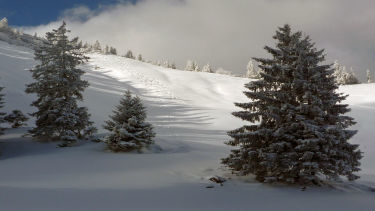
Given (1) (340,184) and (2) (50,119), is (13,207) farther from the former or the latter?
(2) (50,119)

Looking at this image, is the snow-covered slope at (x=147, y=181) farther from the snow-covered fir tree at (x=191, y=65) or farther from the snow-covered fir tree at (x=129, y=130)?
the snow-covered fir tree at (x=191, y=65)

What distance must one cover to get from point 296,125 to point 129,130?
9.76 m

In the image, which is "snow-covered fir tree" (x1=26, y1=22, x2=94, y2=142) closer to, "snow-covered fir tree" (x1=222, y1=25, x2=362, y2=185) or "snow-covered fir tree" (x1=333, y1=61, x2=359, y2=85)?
"snow-covered fir tree" (x1=222, y1=25, x2=362, y2=185)

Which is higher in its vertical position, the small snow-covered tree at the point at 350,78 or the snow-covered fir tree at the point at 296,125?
the small snow-covered tree at the point at 350,78

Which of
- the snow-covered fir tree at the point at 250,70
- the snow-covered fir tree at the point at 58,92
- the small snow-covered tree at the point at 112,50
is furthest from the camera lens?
the small snow-covered tree at the point at 112,50

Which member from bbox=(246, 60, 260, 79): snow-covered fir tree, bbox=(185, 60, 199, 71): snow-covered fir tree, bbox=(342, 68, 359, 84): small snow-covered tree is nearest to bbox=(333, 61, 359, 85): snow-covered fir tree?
bbox=(342, 68, 359, 84): small snow-covered tree

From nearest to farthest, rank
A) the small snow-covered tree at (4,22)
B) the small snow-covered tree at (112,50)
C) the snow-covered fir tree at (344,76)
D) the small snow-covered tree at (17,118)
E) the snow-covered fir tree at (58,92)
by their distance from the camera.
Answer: the snow-covered fir tree at (58,92) < the small snow-covered tree at (17,118) < the snow-covered fir tree at (344,76) < the small snow-covered tree at (4,22) < the small snow-covered tree at (112,50)

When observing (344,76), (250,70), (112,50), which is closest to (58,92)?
(344,76)

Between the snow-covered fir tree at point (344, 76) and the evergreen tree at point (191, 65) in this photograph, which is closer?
the snow-covered fir tree at point (344, 76)

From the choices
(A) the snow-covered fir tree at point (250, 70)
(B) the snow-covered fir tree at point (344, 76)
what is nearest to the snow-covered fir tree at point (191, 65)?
(A) the snow-covered fir tree at point (250, 70)

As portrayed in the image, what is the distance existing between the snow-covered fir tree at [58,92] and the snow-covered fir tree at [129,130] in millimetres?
3135

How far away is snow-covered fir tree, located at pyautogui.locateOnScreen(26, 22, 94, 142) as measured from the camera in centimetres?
1781

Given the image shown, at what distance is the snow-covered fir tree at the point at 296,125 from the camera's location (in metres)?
9.77

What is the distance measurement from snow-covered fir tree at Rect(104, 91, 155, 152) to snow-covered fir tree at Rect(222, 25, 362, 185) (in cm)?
675
